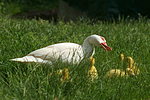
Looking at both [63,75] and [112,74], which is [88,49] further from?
[63,75]

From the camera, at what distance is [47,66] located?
11.1 feet

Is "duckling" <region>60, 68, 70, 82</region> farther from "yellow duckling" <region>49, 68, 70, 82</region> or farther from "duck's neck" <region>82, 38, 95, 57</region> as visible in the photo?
"duck's neck" <region>82, 38, 95, 57</region>

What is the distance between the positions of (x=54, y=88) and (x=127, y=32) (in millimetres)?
3408

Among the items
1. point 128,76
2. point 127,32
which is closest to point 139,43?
point 127,32

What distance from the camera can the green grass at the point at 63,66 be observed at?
275cm

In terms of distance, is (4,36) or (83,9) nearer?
(4,36)

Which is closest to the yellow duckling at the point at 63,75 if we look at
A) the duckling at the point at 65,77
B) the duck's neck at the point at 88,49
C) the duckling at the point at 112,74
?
the duckling at the point at 65,77


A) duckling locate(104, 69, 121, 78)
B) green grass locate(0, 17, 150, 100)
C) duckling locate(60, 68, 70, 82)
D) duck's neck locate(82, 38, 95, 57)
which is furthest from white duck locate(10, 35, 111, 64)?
duckling locate(104, 69, 121, 78)

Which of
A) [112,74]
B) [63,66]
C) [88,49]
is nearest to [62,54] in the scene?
[63,66]

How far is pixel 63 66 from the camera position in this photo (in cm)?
340

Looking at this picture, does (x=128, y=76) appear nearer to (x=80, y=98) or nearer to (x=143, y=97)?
(x=143, y=97)

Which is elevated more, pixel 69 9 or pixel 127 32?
pixel 69 9

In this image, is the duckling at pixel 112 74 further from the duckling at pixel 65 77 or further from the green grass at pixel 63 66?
the duckling at pixel 65 77

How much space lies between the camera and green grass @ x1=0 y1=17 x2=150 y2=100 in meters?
2.75
